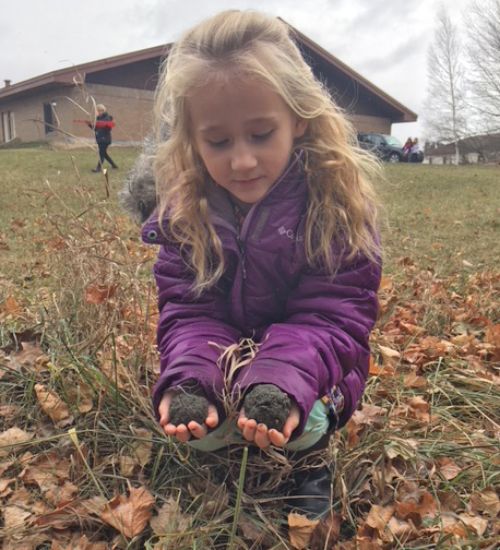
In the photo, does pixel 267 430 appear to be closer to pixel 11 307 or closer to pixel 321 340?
pixel 321 340

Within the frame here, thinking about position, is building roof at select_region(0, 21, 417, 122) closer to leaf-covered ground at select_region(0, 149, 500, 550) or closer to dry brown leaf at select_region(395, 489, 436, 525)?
leaf-covered ground at select_region(0, 149, 500, 550)

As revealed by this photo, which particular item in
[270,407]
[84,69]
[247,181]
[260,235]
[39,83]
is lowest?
[270,407]

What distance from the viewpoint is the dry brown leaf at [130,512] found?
150 cm

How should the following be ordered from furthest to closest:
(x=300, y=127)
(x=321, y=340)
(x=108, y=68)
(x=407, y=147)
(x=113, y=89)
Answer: (x=407, y=147) → (x=113, y=89) → (x=108, y=68) → (x=300, y=127) → (x=321, y=340)

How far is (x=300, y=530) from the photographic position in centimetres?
150

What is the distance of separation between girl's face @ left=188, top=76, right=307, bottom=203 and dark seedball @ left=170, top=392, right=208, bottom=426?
0.62m

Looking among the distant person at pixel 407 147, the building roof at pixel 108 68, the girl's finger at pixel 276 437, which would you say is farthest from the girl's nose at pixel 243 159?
the distant person at pixel 407 147

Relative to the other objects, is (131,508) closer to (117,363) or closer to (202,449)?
(202,449)

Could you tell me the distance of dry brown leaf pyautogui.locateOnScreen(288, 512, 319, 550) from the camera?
58.3 inches

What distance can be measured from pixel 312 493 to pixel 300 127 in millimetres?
1091

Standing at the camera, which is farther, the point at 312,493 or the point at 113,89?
the point at 113,89

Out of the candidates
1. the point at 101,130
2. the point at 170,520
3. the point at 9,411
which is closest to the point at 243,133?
the point at 170,520

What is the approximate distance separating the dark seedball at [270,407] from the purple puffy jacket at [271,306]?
0.32ft

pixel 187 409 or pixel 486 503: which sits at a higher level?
pixel 187 409
